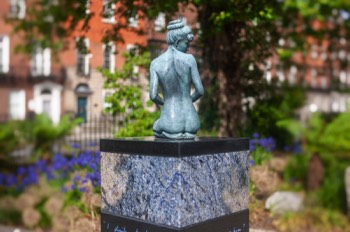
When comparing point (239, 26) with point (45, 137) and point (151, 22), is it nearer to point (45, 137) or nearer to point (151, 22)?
point (151, 22)

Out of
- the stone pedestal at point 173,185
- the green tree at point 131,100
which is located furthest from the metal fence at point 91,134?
the stone pedestal at point 173,185

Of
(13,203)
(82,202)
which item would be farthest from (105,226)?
(13,203)

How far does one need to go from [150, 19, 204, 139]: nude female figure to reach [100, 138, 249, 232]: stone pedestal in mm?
310

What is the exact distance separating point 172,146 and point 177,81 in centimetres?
86

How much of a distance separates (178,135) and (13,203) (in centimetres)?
568

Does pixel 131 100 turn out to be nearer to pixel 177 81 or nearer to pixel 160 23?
pixel 160 23

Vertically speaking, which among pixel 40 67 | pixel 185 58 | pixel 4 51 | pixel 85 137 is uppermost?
pixel 4 51

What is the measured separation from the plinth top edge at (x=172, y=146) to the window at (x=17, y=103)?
66.3 ft

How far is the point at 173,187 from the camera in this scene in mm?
4305

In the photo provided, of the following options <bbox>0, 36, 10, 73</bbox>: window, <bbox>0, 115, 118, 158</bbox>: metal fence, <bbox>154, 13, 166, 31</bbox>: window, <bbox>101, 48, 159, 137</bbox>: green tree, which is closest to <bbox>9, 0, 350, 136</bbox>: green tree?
<bbox>154, 13, 166, 31</bbox>: window

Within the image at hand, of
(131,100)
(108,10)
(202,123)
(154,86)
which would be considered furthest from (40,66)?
(154,86)

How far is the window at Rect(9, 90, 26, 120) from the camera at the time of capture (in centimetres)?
2369

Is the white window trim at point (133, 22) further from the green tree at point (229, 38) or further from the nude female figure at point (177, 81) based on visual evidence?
the nude female figure at point (177, 81)

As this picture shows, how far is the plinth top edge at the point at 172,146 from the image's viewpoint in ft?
14.1
